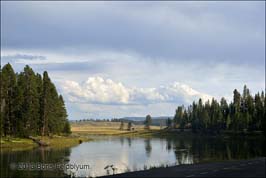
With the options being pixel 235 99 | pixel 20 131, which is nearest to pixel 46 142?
pixel 20 131

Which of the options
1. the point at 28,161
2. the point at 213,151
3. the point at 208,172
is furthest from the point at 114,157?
the point at 208,172

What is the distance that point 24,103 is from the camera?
85500 mm

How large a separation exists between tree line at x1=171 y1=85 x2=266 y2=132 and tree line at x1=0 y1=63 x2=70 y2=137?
72181mm

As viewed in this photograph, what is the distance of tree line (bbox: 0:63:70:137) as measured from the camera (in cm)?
8075

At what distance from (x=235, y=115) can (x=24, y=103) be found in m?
91.8

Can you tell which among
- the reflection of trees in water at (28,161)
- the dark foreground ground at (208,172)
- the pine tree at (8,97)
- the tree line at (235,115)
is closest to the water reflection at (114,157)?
the reflection of trees in water at (28,161)

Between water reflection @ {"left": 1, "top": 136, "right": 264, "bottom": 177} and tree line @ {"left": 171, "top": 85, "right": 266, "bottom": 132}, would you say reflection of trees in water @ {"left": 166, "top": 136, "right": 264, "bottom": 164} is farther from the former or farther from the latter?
tree line @ {"left": 171, "top": 85, "right": 266, "bottom": 132}

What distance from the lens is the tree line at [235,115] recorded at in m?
147

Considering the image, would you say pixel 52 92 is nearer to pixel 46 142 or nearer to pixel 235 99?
pixel 46 142

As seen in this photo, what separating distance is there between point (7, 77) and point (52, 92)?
21.4 m

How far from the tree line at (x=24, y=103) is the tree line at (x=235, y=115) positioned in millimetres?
72181

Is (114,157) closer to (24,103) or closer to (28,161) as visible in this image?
(28,161)

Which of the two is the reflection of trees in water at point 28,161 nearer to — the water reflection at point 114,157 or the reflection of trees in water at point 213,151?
the water reflection at point 114,157

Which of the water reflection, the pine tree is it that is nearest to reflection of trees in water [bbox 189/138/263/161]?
the water reflection
